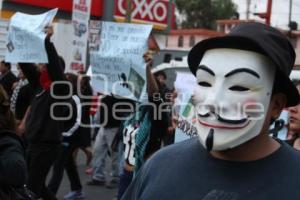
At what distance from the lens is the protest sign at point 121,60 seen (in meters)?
5.31

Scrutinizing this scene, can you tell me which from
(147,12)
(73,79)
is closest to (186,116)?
(73,79)

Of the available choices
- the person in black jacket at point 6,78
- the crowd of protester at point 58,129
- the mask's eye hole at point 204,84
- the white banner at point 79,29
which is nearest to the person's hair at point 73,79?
the crowd of protester at point 58,129

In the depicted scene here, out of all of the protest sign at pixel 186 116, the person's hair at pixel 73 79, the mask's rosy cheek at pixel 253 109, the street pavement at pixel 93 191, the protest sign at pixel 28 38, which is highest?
the mask's rosy cheek at pixel 253 109

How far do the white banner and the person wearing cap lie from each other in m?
7.99

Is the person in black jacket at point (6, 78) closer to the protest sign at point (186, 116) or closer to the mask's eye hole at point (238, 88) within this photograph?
the protest sign at point (186, 116)

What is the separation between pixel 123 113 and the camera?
7.64 m

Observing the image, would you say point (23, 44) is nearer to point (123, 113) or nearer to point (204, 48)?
point (123, 113)

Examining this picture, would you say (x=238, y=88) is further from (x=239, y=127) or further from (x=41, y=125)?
(x=41, y=125)

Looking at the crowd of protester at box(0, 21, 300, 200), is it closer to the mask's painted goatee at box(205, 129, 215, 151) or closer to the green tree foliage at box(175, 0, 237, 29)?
the mask's painted goatee at box(205, 129, 215, 151)

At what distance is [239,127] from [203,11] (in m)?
65.7

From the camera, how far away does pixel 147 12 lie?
63.0 ft

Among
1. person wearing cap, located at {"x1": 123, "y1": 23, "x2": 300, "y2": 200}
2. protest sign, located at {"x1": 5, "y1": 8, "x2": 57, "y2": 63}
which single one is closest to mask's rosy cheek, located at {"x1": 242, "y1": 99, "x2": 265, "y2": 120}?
person wearing cap, located at {"x1": 123, "y1": 23, "x2": 300, "y2": 200}

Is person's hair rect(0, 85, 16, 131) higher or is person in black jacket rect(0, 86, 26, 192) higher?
person's hair rect(0, 85, 16, 131)

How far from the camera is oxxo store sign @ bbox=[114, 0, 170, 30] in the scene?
18631 millimetres
